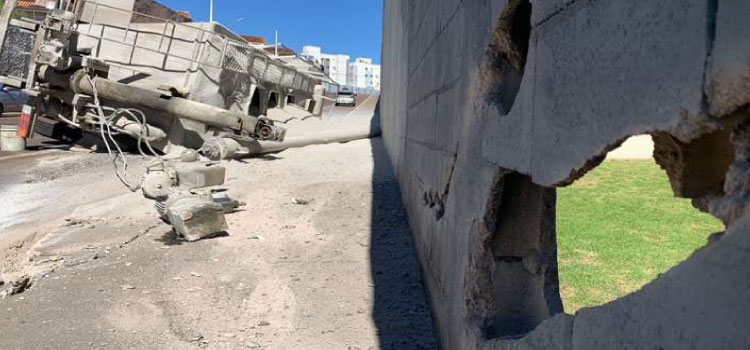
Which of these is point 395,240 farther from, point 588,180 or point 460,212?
point 588,180

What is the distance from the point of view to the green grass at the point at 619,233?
5238 mm

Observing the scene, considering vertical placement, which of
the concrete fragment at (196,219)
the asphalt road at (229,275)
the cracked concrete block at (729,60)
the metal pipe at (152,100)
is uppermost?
the metal pipe at (152,100)

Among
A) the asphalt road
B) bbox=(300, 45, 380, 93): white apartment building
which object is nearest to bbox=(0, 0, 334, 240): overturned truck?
the asphalt road

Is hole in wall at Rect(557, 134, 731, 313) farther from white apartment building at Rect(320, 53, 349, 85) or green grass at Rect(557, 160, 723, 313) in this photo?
white apartment building at Rect(320, 53, 349, 85)

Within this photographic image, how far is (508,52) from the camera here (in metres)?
2.21

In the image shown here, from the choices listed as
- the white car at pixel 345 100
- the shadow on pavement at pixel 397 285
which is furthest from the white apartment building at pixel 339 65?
the shadow on pavement at pixel 397 285

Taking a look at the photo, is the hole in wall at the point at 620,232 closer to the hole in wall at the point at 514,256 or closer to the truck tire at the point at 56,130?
the hole in wall at the point at 514,256

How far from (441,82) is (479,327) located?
1.76 m

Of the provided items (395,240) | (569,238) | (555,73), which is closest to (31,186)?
(395,240)

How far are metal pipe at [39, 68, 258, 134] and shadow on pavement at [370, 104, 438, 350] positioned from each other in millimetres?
6300

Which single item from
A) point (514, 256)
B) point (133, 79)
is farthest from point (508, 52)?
point (133, 79)

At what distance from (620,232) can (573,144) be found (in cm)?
625

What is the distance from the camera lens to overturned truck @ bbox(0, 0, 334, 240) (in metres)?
13.1

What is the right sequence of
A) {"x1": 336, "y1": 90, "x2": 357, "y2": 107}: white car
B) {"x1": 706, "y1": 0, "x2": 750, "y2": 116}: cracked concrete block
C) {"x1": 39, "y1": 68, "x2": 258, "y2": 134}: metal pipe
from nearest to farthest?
{"x1": 706, "y1": 0, "x2": 750, "y2": 116}: cracked concrete block
{"x1": 39, "y1": 68, "x2": 258, "y2": 134}: metal pipe
{"x1": 336, "y1": 90, "x2": 357, "y2": 107}: white car
